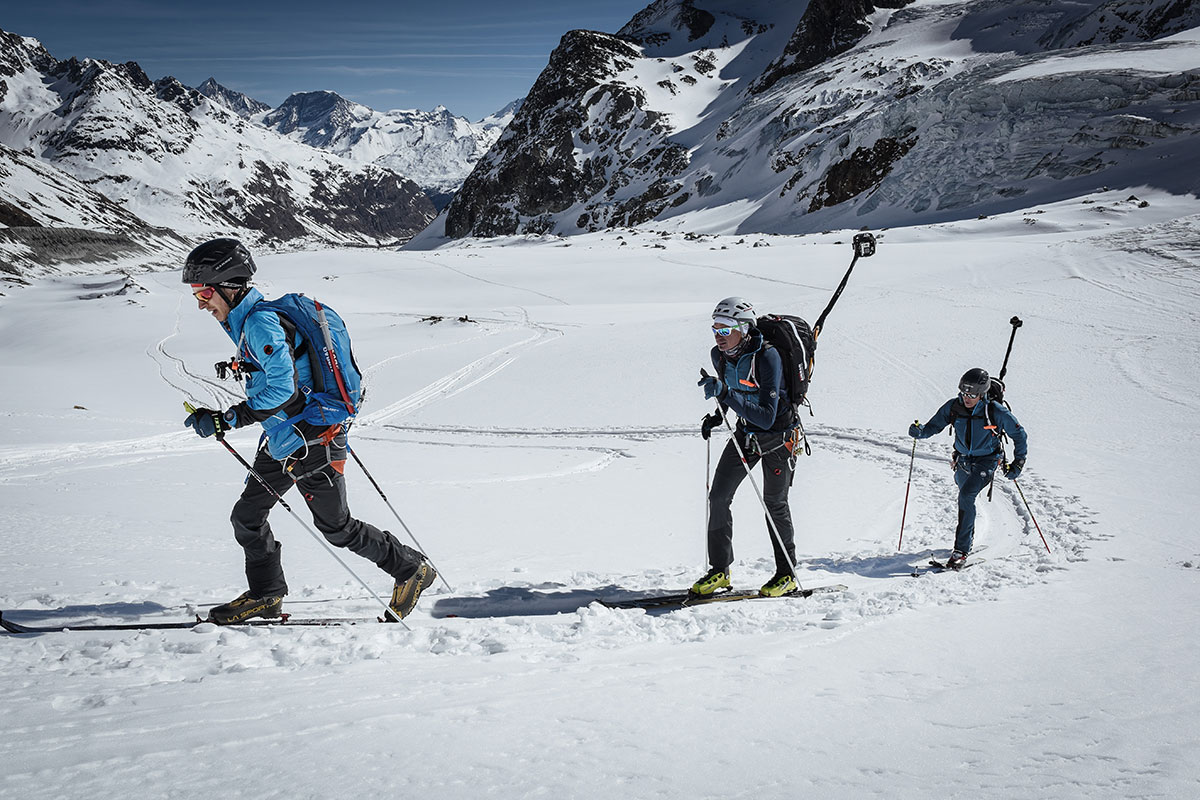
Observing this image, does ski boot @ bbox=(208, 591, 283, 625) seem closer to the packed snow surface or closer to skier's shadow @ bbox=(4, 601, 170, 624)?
the packed snow surface

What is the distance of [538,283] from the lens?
3528 centimetres

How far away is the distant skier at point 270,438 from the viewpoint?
4.26 m

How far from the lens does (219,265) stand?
14.3ft

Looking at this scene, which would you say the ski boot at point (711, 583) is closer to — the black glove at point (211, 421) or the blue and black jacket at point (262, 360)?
the blue and black jacket at point (262, 360)

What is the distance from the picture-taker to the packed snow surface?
8.56 ft

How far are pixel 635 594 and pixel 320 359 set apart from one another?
3109 millimetres

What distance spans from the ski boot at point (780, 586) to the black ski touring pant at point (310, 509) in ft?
9.90

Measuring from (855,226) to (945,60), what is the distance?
35319 millimetres

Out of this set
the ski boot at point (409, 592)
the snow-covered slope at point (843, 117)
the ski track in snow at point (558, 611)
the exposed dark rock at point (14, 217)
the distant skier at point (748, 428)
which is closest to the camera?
the ski track in snow at point (558, 611)

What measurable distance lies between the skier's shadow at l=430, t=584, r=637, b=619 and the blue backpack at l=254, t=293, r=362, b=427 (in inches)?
67.3

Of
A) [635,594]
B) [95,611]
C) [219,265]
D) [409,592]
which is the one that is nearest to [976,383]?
[635,594]

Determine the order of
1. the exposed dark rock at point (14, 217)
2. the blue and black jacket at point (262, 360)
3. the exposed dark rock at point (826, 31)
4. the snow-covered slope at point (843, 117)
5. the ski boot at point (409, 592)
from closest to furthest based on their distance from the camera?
1. the blue and black jacket at point (262, 360)
2. the ski boot at point (409, 592)
3. the snow-covered slope at point (843, 117)
4. the exposed dark rock at point (826, 31)
5. the exposed dark rock at point (14, 217)

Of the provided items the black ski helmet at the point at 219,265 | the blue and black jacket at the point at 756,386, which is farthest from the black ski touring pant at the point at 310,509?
the blue and black jacket at the point at 756,386

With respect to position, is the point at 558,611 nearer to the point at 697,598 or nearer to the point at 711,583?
the point at 697,598
